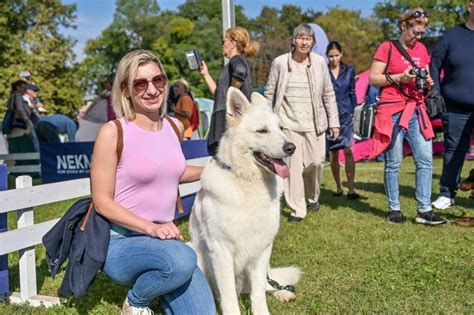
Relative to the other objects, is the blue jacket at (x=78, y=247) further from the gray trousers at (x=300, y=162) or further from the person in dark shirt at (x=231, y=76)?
the gray trousers at (x=300, y=162)

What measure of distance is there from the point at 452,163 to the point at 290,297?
329 cm

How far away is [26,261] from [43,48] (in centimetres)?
2631

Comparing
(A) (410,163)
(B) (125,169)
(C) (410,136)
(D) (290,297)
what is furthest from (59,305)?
(A) (410,163)

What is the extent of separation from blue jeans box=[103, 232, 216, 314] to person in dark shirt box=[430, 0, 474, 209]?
3649 millimetres

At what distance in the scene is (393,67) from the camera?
500cm

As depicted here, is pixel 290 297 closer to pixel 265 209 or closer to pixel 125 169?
pixel 265 209

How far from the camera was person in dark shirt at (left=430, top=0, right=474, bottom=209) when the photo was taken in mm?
5176

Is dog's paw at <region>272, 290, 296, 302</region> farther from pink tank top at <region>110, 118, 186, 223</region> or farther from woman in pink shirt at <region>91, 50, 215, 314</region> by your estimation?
pink tank top at <region>110, 118, 186, 223</region>

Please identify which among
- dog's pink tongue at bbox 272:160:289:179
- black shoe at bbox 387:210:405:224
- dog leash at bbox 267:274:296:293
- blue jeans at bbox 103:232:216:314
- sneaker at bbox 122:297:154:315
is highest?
dog's pink tongue at bbox 272:160:289:179

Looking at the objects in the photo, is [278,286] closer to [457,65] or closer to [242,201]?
[242,201]

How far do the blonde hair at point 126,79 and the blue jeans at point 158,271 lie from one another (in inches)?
27.3

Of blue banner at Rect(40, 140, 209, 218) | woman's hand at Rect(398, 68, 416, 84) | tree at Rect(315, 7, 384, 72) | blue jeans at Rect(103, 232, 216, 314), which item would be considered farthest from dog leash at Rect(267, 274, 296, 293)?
tree at Rect(315, 7, 384, 72)

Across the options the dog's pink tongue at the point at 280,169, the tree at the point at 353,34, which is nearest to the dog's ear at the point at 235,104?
the dog's pink tongue at the point at 280,169

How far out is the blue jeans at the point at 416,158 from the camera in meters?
4.98
